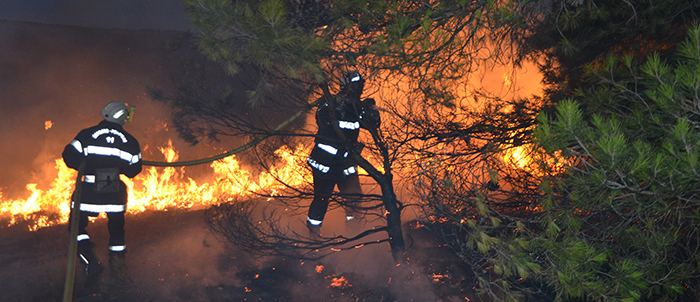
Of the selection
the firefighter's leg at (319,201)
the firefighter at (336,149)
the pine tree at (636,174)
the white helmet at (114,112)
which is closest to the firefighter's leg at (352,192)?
the firefighter at (336,149)

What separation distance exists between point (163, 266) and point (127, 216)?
2.30 metres

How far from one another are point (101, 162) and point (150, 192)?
10.2 ft

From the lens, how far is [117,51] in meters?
9.50

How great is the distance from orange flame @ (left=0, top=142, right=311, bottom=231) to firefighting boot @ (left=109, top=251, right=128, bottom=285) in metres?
1.73

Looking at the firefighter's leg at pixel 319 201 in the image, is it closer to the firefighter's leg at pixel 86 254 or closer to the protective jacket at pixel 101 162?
the protective jacket at pixel 101 162

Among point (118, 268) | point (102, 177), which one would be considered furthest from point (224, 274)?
point (102, 177)

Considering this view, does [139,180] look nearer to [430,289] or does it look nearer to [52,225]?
[52,225]

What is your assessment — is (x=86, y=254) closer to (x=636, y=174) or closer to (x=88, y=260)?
(x=88, y=260)

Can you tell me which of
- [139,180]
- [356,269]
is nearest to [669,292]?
[356,269]

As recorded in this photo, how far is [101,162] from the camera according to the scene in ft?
14.1

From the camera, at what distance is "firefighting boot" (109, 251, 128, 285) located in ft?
13.4

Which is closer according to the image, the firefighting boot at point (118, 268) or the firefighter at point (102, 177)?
the firefighting boot at point (118, 268)

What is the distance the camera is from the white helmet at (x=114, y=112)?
4.39 meters

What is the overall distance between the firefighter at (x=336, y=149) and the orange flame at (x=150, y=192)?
851 millimetres
